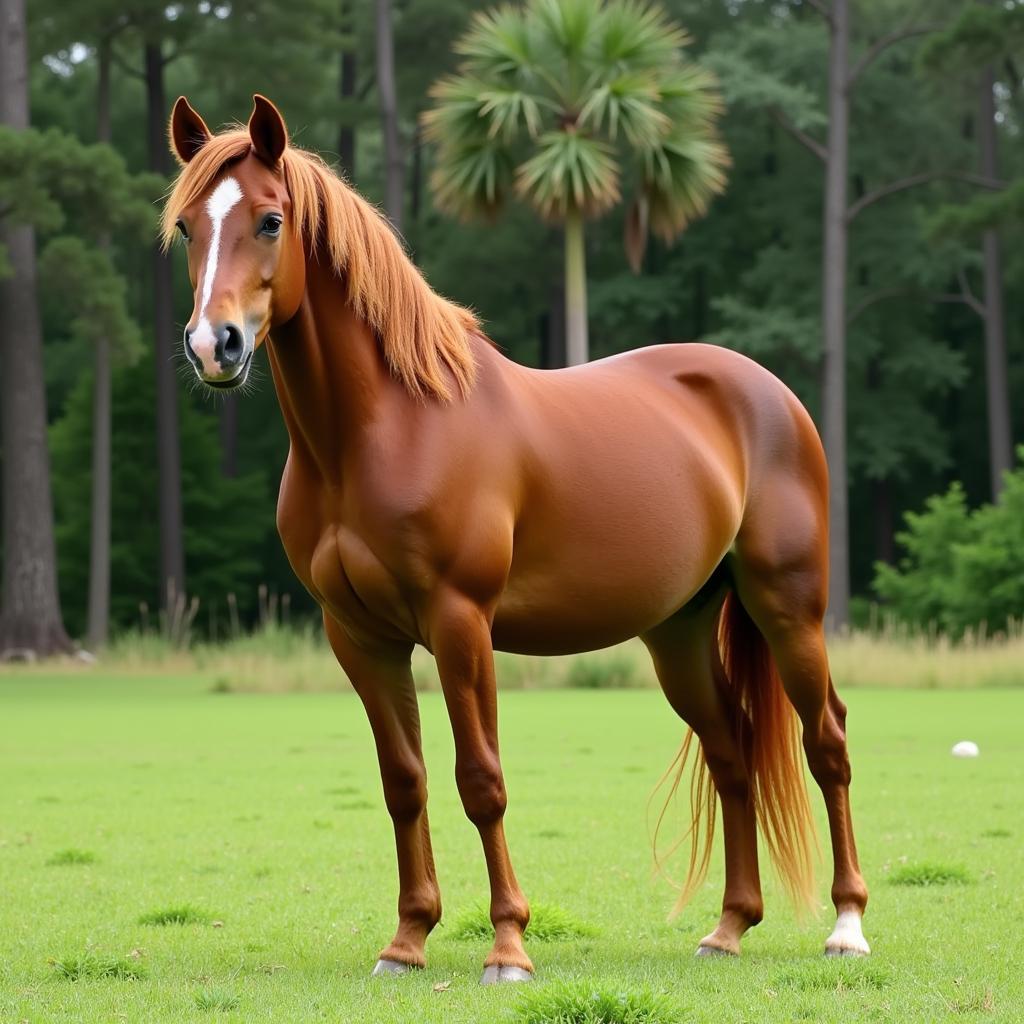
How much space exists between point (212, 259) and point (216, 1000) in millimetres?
2173

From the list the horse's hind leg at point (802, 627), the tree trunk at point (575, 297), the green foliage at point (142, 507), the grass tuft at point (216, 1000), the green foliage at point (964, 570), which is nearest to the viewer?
the grass tuft at point (216, 1000)

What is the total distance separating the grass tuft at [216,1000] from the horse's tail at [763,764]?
1.94 m

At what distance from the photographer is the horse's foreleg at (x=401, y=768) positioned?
5.38 meters

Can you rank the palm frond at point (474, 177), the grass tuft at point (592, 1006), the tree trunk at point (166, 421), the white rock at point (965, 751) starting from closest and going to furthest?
1. the grass tuft at point (592, 1006)
2. the white rock at point (965, 751)
3. the palm frond at point (474, 177)
4. the tree trunk at point (166, 421)

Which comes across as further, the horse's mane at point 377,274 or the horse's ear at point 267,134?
the horse's mane at point 377,274

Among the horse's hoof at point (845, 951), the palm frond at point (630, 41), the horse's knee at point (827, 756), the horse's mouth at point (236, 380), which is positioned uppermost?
the palm frond at point (630, 41)

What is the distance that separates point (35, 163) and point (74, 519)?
1578cm

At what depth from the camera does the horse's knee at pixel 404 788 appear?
5.42 m

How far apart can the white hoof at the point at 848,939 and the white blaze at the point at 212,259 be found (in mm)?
2918

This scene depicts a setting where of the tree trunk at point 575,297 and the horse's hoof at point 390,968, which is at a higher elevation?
the tree trunk at point 575,297

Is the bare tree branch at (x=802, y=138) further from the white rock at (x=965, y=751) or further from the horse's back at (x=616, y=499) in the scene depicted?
the horse's back at (x=616, y=499)

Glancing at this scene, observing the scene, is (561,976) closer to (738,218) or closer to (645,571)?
(645,571)

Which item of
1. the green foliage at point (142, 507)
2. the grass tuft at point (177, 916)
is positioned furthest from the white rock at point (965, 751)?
the green foliage at point (142, 507)

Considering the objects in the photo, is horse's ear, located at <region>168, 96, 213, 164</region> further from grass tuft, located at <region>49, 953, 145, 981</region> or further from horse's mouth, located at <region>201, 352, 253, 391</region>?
grass tuft, located at <region>49, 953, 145, 981</region>
